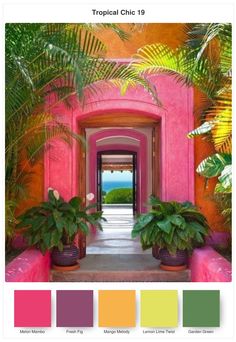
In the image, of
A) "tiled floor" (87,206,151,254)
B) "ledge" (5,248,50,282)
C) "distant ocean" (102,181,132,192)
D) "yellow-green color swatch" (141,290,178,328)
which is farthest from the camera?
"distant ocean" (102,181,132,192)

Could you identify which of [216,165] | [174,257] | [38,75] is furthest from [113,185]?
[216,165]

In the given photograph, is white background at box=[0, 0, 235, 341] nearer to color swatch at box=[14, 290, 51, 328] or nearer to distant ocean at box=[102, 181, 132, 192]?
color swatch at box=[14, 290, 51, 328]

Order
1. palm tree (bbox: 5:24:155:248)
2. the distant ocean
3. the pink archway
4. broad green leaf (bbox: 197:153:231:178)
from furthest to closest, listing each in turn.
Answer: the distant ocean < the pink archway < broad green leaf (bbox: 197:153:231:178) < palm tree (bbox: 5:24:155:248)

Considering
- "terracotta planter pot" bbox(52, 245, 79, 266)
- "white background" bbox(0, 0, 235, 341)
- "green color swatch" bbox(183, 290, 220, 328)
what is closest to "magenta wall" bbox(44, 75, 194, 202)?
"terracotta planter pot" bbox(52, 245, 79, 266)

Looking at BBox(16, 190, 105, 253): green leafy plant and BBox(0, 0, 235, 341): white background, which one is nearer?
BBox(0, 0, 235, 341): white background

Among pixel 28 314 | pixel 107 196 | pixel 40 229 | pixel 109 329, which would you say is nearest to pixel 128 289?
pixel 109 329

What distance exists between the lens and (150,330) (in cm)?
174

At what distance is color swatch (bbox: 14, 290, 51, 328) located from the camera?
1751 millimetres

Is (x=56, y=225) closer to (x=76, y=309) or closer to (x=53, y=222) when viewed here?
(x=53, y=222)

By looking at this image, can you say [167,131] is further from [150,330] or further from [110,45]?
[150,330]


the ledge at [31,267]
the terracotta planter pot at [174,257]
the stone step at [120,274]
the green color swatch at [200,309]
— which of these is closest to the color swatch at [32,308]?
the green color swatch at [200,309]

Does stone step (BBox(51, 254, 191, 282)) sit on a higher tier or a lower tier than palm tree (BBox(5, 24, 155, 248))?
lower

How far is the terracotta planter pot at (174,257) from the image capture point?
14.9 ft

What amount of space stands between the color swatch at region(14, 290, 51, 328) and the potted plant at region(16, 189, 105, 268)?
242cm
